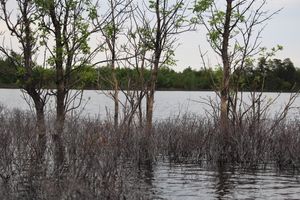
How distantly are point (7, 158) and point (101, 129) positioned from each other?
2129 mm

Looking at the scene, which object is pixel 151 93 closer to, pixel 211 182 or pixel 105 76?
pixel 105 76

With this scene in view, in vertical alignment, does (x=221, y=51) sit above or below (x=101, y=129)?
above

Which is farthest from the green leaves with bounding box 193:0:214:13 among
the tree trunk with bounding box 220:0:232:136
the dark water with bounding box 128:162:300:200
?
the dark water with bounding box 128:162:300:200

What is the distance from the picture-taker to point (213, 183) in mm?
13055

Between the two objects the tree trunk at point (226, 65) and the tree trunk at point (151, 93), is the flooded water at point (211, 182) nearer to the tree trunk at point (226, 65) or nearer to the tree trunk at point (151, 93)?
the tree trunk at point (151, 93)

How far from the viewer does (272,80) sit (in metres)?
37.2

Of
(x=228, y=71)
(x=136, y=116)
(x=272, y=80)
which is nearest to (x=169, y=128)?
(x=136, y=116)

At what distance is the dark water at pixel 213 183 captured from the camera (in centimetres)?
1170

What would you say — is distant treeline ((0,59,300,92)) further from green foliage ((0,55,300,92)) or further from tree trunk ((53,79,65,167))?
tree trunk ((53,79,65,167))

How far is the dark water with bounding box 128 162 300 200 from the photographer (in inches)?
460

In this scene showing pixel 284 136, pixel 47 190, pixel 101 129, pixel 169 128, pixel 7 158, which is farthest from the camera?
pixel 169 128

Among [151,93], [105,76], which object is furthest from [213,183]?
[105,76]

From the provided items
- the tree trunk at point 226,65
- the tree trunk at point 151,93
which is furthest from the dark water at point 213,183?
the tree trunk at point 226,65

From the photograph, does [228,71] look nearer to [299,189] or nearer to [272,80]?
[299,189]
